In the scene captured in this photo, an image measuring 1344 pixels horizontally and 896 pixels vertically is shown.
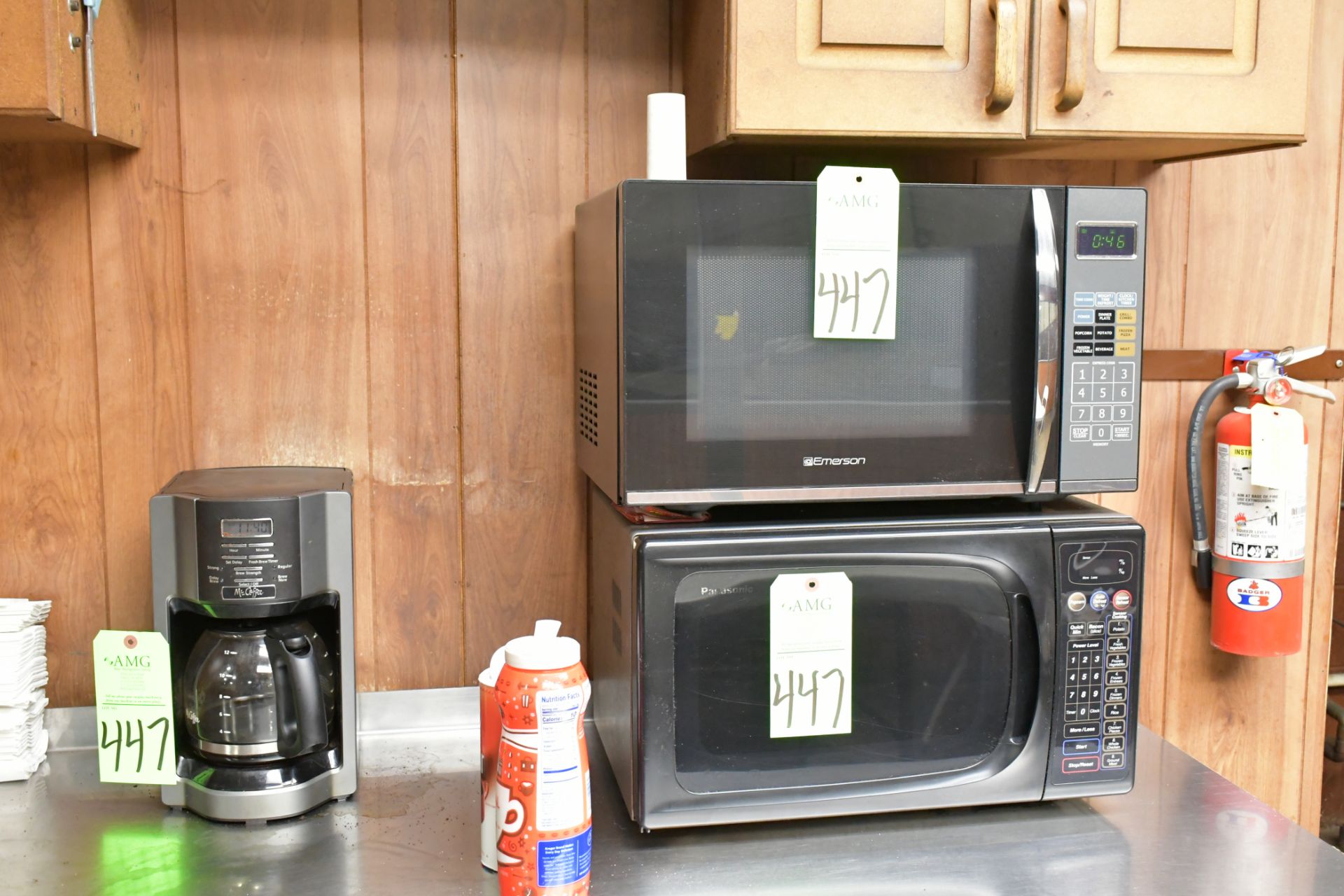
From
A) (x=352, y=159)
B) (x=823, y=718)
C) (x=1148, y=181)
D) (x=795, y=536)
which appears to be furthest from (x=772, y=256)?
(x=1148, y=181)

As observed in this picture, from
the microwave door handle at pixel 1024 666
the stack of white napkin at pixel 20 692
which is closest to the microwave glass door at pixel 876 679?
the microwave door handle at pixel 1024 666

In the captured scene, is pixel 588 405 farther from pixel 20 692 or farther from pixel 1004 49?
pixel 20 692

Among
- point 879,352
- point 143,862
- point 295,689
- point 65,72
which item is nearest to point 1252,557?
point 879,352

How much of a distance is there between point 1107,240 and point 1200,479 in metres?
0.52

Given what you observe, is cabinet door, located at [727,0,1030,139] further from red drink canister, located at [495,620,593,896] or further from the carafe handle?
the carafe handle

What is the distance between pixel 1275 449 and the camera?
1.38m

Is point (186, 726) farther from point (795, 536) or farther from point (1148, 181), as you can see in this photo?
point (1148, 181)

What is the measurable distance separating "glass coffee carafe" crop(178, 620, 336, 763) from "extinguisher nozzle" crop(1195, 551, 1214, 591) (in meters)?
1.09

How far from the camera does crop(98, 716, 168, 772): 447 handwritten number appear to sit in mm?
1124

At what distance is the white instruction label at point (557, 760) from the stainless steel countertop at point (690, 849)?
117 mm

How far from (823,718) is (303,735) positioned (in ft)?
1.66

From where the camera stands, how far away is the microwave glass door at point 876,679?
3.43ft

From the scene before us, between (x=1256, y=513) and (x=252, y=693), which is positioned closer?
(x=252, y=693)

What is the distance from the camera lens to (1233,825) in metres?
1.14
